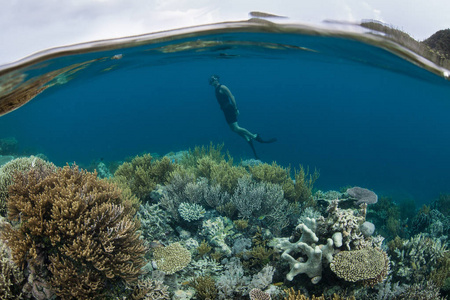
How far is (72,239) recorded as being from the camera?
3.44 m

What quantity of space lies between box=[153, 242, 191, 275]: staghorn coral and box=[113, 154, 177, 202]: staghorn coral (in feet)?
8.03

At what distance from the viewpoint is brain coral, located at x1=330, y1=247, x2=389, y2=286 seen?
13.7 feet

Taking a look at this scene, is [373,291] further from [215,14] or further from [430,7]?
[430,7]

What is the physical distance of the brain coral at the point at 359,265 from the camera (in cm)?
418

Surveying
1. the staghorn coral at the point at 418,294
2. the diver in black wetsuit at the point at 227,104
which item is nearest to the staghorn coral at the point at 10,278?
the staghorn coral at the point at 418,294

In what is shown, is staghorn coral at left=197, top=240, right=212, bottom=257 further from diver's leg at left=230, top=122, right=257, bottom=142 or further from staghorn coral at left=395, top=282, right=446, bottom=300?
diver's leg at left=230, top=122, right=257, bottom=142

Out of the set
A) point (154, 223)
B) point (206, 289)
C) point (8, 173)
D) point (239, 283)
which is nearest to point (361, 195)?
point (239, 283)

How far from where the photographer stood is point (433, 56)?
34.4 feet

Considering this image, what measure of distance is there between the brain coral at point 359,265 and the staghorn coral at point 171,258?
2.73 meters

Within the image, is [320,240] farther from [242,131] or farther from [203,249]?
[242,131]

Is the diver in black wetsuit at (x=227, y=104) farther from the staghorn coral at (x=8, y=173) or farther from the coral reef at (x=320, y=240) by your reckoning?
the coral reef at (x=320, y=240)

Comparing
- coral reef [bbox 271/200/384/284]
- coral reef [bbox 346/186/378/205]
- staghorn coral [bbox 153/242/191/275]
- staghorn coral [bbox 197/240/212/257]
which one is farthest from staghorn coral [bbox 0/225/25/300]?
coral reef [bbox 346/186/378/205]

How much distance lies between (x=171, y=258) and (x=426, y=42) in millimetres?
12010

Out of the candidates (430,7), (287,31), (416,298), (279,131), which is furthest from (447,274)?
(279,131)
